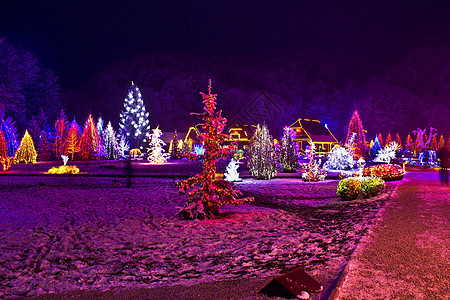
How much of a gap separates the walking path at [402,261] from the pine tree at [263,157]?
1028 centimetres

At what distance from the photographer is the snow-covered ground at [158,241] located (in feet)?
16.2

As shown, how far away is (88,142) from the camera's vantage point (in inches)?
1476

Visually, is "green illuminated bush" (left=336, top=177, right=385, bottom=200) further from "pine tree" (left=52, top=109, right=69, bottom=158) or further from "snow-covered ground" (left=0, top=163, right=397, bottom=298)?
"pine tree" (left=52, top=109, right=69, bottom=158)

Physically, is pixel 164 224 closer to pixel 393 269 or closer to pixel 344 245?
pixel 344 245

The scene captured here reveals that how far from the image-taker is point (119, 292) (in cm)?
442

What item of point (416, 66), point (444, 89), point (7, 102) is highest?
point (416, 66)

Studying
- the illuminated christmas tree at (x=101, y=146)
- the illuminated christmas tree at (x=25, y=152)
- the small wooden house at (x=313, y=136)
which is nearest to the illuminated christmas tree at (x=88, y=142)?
the illuminated christmas tree at (x=101, y=146)

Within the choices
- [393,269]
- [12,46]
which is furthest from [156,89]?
[393,269]

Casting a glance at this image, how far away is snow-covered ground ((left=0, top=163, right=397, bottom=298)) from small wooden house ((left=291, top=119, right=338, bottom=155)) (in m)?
46.7

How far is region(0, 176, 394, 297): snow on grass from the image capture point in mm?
4938

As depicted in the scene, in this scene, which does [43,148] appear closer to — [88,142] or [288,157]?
[88,142]

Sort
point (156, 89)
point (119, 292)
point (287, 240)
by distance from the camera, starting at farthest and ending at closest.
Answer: point (156, 89)
point (287, 240)
point (119, 292)

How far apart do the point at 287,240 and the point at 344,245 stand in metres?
1.10

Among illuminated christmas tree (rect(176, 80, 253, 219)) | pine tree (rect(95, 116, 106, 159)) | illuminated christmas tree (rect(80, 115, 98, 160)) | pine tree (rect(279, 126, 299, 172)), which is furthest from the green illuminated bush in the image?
pine tree (rect(95, 116, 106, 159))
